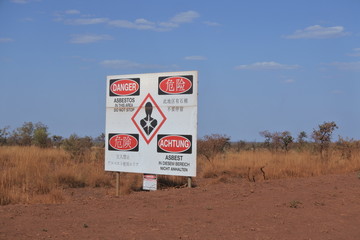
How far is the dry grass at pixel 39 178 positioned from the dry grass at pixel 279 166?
4.27 m

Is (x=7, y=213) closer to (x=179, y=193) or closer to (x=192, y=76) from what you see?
(x=179, y=193)

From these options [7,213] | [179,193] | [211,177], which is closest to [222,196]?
[179,193]

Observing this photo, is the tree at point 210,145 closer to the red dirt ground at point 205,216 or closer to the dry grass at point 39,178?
the dry grass at point 39,178

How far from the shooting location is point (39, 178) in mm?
13516

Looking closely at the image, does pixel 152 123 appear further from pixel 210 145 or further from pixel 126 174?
pixel 210 145

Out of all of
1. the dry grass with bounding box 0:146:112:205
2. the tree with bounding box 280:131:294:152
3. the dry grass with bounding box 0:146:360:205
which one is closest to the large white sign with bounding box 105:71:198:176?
the dry grass with bounding box 0:146:360:205

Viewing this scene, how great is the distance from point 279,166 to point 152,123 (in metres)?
6.00

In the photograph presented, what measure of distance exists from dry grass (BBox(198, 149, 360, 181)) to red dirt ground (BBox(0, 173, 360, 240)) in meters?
4.49

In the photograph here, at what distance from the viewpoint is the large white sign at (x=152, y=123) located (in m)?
12.2

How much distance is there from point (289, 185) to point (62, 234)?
6.29 metres

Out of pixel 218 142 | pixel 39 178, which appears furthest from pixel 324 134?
pixel 39 178

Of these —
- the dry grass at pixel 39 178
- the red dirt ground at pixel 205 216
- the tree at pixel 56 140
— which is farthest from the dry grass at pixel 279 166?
the tree at pixel 56 140

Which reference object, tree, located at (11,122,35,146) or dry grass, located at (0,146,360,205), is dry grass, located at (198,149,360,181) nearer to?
dry grass, located at (0,146,360,205)

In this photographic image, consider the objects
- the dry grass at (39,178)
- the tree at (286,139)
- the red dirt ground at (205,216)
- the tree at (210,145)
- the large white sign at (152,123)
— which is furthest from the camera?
the tree at (286,139)
